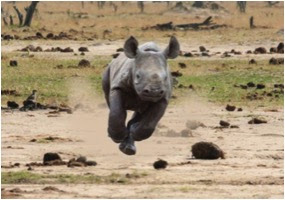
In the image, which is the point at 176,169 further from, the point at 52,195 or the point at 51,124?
the point at 51,124

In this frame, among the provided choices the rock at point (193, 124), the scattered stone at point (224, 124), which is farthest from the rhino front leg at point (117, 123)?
the scattered stone at point (224, 124)

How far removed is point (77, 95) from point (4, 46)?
43.9ft

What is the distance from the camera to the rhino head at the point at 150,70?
34.4 ft

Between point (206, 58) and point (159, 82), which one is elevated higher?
point (159, 82)

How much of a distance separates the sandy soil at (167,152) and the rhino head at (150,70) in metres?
1.16

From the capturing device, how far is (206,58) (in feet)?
103

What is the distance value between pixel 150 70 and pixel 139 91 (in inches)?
8.3

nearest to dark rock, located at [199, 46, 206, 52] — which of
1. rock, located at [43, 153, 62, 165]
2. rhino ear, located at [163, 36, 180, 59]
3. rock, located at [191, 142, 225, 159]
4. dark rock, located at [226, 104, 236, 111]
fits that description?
dark rock, located at [226, 104, 236, 111]

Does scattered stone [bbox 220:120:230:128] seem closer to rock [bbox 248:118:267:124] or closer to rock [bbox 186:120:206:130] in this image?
rock [bbox 186:120:206:130]

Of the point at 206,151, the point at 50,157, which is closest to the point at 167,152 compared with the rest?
the point at 206,151

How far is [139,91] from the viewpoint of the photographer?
10.6m

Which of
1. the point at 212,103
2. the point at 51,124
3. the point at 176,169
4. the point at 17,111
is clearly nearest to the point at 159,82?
the point at 176,169

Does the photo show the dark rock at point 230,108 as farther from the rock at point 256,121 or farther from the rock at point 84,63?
the rock at point 84,63

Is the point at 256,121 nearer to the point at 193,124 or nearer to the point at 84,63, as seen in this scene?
the point at 193,124
